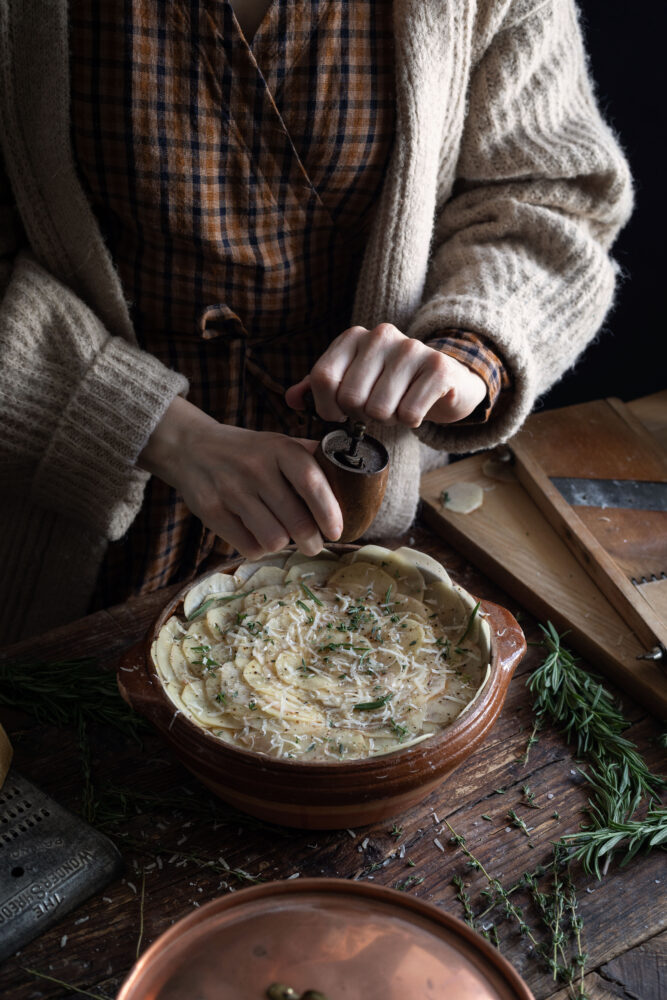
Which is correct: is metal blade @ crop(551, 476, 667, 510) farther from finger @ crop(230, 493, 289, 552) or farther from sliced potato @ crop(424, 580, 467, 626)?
finger @ crop(230, 493, 289, 552)

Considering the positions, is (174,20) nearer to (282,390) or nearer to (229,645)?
(282,390)

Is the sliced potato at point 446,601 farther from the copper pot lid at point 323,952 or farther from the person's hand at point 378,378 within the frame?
the copper pot lid at point 323,952

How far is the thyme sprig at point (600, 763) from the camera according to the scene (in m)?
1.12

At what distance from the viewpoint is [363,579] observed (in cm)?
135

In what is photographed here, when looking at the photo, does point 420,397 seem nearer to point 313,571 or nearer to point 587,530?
point 313,571

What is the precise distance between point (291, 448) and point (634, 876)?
723 millimetres

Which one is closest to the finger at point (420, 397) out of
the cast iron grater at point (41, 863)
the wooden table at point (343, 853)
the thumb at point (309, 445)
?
the thumb at point (309, 445)

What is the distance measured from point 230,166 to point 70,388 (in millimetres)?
436

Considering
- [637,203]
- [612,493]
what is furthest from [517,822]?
[637,203]

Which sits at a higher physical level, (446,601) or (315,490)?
(315,490)

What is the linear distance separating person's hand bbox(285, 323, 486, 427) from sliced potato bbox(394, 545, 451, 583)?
0.71 feet

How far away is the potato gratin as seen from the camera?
1.10 metres

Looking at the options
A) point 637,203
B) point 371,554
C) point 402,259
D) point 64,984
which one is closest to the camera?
point 64,984

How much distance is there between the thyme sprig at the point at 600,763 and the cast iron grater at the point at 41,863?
60 cm
